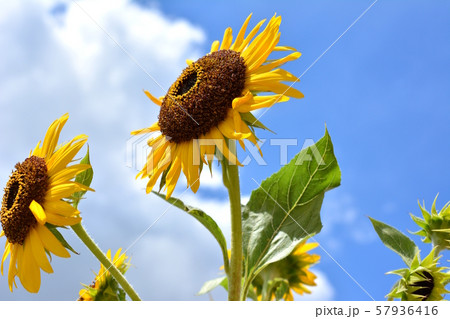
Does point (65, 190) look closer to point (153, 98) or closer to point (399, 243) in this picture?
point (153, 98)

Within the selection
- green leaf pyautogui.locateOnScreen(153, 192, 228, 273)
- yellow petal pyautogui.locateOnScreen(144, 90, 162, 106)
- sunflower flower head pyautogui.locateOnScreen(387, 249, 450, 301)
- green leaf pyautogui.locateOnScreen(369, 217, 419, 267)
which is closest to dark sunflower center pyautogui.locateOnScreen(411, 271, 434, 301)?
sunflower flower head pyautogui.locateOnScreen(387, 249, 450, 301)

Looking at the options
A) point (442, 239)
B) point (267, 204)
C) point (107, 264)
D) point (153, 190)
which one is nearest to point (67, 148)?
point (153, 190)

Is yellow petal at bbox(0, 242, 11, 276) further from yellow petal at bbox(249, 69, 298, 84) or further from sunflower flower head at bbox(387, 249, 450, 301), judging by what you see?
sunflower flower head at bbox(387, 249, 450, 301)

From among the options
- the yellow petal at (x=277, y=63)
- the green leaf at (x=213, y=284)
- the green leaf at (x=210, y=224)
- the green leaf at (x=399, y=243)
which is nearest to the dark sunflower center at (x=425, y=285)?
the green leaf at (x=399, y=243)

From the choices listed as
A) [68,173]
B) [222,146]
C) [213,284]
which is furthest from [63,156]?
[213,284]

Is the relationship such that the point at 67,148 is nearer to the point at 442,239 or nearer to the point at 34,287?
the point at 34,287

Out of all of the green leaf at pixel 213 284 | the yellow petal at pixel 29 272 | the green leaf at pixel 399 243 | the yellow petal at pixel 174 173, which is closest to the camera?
the yellow petal at pixel 29 272

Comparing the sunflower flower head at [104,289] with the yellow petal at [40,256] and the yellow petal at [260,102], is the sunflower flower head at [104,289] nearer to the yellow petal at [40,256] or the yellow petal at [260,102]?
the yellow petal at [40,256]
